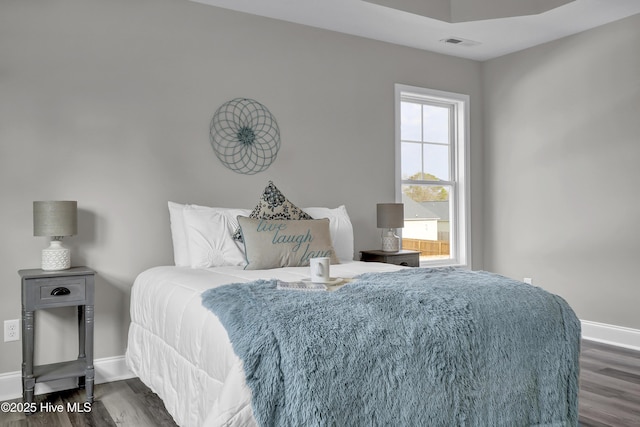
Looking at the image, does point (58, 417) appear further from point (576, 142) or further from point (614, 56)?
point (614, 56)

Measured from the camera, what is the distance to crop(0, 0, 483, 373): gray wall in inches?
126

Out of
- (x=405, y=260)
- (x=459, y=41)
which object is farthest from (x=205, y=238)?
(x=459, y=41)

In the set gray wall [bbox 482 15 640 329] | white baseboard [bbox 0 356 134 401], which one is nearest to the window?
gray wall [bbox 482 15 640 329]

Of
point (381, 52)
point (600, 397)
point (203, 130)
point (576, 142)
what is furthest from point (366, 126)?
point (600, 397)

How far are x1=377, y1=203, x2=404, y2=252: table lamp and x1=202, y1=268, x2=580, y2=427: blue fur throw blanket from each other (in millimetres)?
1907

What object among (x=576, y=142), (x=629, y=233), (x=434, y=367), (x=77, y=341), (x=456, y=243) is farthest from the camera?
(x=456, y=243)

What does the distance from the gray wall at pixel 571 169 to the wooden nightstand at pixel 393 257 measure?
135 cm

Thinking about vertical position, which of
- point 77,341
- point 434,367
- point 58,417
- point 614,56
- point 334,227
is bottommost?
point 58,417

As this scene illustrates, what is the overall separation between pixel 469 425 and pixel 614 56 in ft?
11.8

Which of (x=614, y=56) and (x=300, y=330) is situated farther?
(x=614, y=56)

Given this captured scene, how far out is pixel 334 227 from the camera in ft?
12.8

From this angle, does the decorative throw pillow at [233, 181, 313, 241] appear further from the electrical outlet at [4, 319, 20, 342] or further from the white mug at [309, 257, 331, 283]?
the electrical outlet at [4, 319, 20, 342]

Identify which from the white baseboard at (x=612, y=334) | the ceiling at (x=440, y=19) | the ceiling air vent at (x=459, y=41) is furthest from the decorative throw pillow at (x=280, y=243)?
the white baseboard at (x=612, y=334)

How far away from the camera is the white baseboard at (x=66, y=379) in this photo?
3.13m
